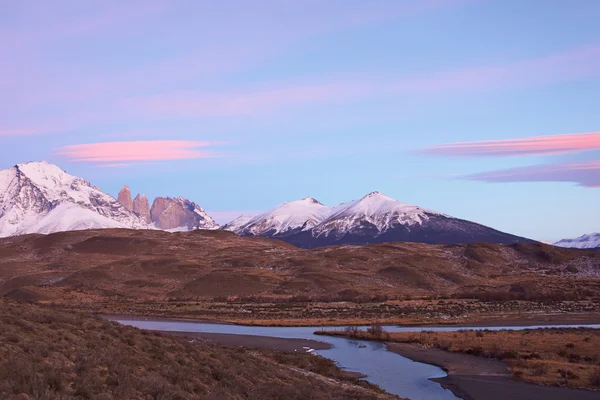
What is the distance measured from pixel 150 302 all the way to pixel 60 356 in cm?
9547

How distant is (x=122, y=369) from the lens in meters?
22.6

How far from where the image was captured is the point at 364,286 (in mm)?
138875

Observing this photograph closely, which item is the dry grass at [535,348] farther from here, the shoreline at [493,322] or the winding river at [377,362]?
the shoreline at [493,322]

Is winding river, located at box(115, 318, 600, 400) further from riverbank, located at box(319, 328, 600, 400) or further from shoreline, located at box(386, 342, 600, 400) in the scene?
riverbank, located at box(319, 328, 600, 400)

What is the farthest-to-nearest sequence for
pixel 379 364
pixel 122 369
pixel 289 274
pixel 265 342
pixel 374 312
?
pixel 289 274
pixel 374 312
pixel 265 342
pixel 379 364
pixel 122 369

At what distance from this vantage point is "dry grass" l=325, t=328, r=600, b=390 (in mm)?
37875

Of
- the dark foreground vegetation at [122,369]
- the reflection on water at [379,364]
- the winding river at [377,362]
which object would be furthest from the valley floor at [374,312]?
the dark foreground vegetation at [122,369]

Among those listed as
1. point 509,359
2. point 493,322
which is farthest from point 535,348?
point 493,322

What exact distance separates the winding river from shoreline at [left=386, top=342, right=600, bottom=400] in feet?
2.61

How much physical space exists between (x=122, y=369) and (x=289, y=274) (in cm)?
13262

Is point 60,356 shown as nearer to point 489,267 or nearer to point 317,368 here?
point 317,368

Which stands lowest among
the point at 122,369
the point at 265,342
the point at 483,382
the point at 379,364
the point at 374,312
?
the point at 379,364

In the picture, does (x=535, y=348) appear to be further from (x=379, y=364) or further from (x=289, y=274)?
(x=289, y=274)

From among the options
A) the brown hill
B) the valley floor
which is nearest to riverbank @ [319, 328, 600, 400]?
the valley floor
